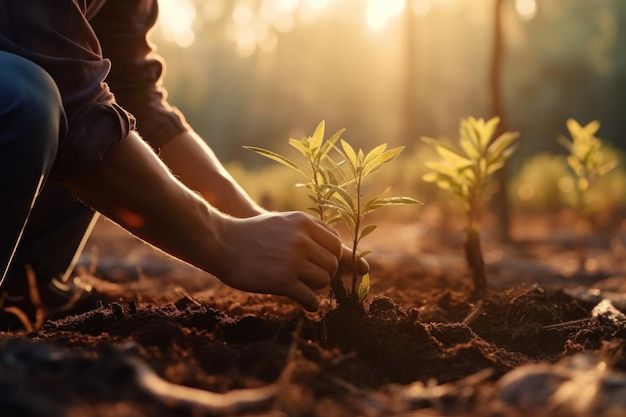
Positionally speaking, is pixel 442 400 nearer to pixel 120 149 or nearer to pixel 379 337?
pixel 379 337

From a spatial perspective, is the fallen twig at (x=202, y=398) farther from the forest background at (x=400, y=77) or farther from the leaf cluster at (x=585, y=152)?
the forest background at (x=400, y=77)

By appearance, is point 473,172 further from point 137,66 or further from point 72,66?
point 72,66

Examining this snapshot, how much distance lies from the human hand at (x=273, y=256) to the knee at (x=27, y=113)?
0.51m

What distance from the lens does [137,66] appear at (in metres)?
2.70

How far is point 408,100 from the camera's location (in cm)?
1381

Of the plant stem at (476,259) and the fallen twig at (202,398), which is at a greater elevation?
the plant stem at (476,259)

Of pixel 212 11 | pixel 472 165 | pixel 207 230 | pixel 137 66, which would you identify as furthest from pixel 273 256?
pixel 212 11

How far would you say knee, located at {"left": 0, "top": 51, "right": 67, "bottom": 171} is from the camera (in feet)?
5.12

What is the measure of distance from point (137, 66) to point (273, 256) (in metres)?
1.27

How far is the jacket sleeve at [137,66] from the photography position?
2.59 metres

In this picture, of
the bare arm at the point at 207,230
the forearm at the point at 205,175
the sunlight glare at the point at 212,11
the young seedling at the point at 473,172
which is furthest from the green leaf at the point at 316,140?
the sunlight glare at the point at 212,11

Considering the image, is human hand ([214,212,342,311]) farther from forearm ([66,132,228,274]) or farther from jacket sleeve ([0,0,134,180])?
jacket sleeve ([0,0,134,180])

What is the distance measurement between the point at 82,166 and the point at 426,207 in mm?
9137

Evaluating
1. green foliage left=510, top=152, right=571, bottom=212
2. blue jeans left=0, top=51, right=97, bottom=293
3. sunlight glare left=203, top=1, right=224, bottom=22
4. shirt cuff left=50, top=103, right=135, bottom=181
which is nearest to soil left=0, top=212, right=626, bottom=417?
blue jeans left=0, top=51, right=97, bottom=293
